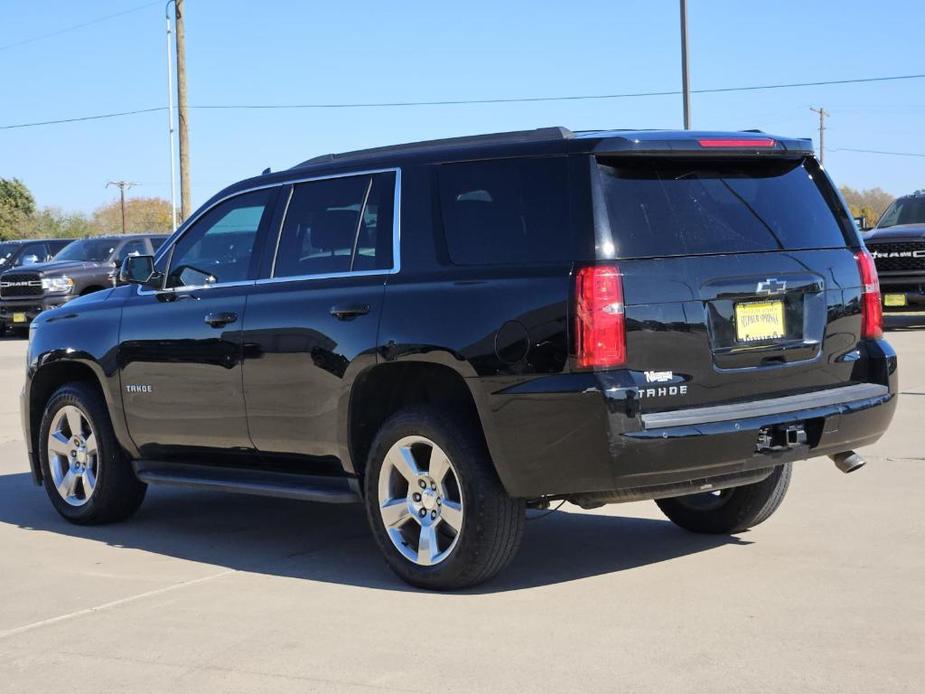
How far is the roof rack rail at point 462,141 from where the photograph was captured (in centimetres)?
598

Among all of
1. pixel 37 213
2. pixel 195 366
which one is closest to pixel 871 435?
pixel 195 366

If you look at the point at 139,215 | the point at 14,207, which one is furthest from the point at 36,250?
the point at 139,215

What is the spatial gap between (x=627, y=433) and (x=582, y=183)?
1.05 metres

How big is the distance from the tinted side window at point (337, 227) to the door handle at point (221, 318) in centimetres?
33

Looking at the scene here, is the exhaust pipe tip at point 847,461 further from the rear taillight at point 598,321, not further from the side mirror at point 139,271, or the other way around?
the side mirror at point 139,271

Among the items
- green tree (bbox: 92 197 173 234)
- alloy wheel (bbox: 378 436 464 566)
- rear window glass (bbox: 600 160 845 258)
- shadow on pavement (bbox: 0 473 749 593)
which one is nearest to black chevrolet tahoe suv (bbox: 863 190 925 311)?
shadow on pavement (bbox: 0 473 749 593)

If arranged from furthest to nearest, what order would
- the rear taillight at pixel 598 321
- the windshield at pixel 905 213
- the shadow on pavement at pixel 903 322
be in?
the windshield at pixel 905 213, the shadow on pavement at pixel 903 322, the rear taillight at pixel 598 321

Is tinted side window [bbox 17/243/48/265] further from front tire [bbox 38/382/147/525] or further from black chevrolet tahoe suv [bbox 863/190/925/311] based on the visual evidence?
front tire [bbox 38/382/147/525]

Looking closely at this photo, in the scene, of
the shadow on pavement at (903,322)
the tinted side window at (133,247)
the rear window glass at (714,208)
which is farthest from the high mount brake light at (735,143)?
the tinted side window at (133,247)

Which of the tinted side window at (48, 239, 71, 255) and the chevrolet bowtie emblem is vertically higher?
the tinted side window at (48, 239, 71, 255)

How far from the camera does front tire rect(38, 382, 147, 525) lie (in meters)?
8.05

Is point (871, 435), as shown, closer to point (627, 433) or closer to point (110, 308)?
point (627, 433)

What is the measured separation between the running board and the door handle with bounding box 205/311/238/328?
2.52ft

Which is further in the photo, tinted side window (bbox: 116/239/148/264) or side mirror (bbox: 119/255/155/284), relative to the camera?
tinted side window (bbox: 116/239/148/264)
